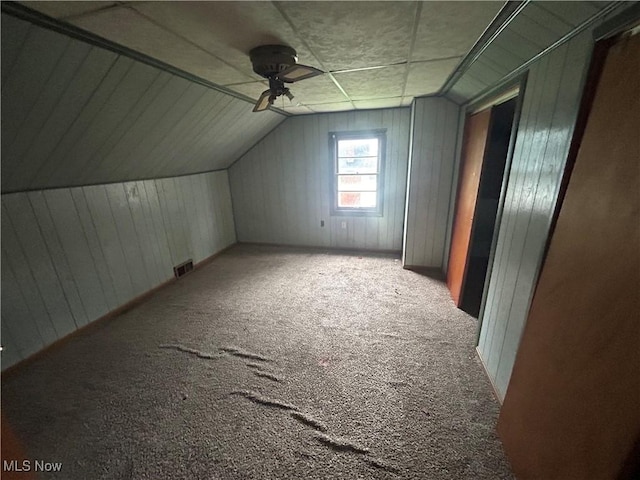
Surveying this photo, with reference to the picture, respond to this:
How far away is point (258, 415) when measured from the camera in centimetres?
157

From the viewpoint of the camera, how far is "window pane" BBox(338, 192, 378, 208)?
13.1 feet

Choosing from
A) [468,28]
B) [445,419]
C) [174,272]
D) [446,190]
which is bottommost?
[445,419]

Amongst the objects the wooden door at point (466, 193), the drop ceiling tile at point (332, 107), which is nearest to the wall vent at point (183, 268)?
the drop ceiling tile at point (332, 107)

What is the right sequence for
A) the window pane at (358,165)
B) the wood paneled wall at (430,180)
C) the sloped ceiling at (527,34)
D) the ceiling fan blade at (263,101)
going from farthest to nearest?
the window pane at (358,165)
the wood paneled wall at (430,180)
the ceiling fan blade at (263,101)
the sloped ceiling at (527,34)

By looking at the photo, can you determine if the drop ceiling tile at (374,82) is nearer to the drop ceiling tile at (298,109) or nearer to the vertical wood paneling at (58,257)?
the drop ceiling tile at (298,109)

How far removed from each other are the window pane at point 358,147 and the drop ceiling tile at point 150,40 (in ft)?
6.99

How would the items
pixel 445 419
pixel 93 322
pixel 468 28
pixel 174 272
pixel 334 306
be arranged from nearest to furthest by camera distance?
pixel 468 28, pixel 445 419, pixel 93 322, pixel 334 306, pixel 174 272

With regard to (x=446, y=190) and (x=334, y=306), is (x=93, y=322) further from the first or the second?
(x=446, y=190)

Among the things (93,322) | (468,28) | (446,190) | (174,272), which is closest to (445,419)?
(468,28)

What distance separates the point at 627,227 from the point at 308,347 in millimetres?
1894

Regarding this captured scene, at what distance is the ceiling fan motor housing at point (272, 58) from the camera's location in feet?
4.94

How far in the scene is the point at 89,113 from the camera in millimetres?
1695

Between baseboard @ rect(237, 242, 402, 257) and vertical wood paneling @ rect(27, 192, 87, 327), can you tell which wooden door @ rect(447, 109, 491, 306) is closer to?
baseboard @ rect(237, 242, 402, 257)

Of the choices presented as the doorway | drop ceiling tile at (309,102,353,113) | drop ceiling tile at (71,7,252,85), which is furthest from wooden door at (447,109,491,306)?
drop ceiling tile at (71,7,252,85)
